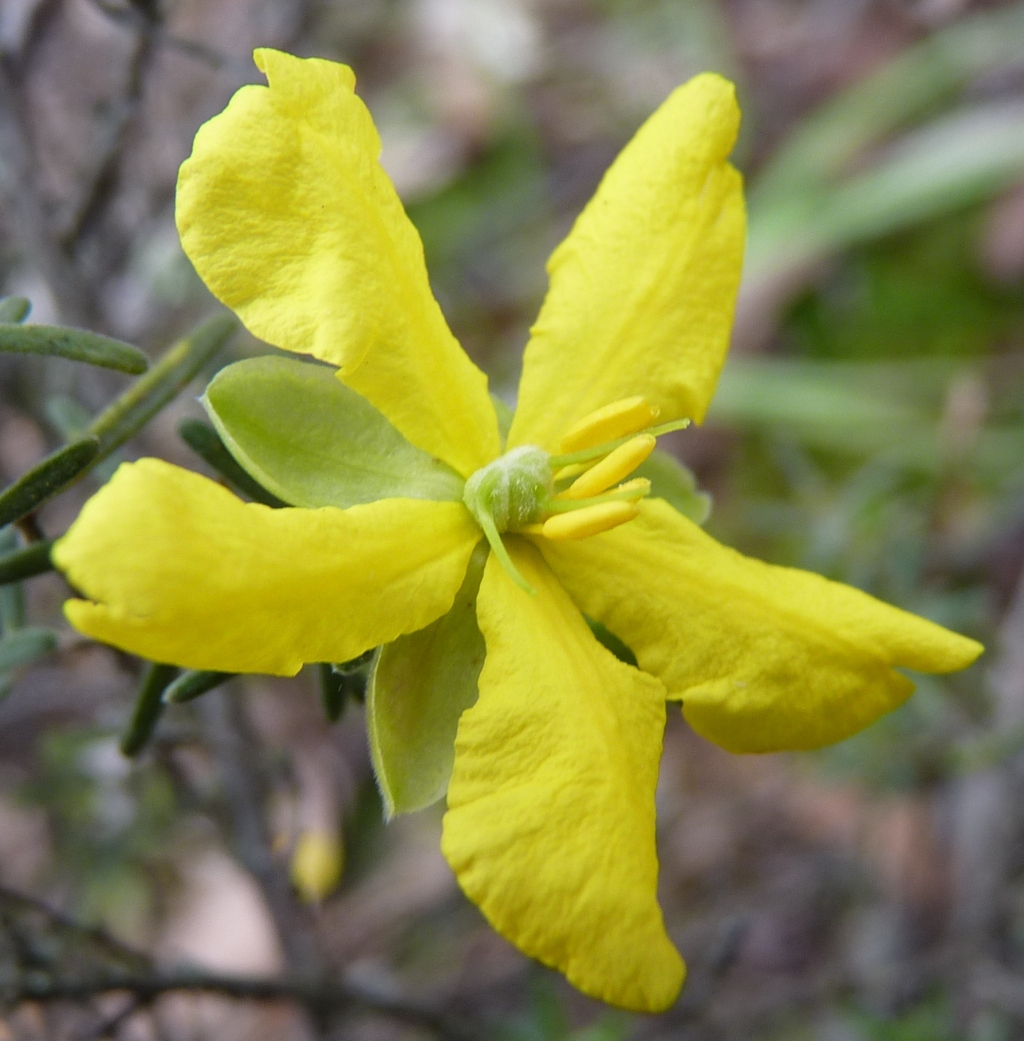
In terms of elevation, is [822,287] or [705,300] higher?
[705,300]

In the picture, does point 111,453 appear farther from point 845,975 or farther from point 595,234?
point 845,975

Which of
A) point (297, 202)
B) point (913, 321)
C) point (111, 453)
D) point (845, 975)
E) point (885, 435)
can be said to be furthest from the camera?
point (913, 321)

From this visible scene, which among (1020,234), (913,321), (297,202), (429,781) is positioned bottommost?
(913,321)

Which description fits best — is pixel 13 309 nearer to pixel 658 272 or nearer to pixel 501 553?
pixel 501 553

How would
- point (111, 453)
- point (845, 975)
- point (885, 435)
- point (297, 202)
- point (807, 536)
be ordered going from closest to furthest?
point (297, 202) < point (111, 453) < point (845, 975) < point (807, 536) < point (885, 435)

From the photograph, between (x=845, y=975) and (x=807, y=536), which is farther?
(x=807, y=536)

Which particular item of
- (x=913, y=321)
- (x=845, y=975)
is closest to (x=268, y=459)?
(x=845, y=975)
